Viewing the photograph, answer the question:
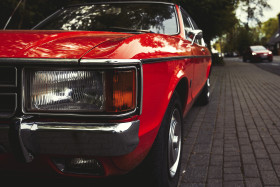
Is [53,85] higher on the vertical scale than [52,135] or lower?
higher

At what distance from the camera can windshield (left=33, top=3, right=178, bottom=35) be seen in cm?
295

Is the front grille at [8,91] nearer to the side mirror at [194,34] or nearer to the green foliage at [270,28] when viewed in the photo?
the side mirror at [194,34]

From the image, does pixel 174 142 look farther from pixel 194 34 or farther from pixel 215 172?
pixel 194 34

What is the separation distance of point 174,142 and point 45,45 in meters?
1.33

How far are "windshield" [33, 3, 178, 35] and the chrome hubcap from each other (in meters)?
0.97

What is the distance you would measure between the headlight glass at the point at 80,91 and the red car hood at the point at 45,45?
3.7 inches

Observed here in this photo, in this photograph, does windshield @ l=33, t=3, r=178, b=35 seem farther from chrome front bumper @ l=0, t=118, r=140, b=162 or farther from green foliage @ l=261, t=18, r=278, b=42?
green foliage @ l=261, t=18, r=278, b=42

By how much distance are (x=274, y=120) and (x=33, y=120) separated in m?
4.01

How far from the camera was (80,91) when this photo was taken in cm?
150

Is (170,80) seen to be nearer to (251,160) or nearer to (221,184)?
(221,184)

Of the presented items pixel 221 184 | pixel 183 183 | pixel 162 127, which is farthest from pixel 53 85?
pixel 221 184

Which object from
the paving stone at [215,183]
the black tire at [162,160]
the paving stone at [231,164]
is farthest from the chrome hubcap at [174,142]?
the paving stone at [231,164]

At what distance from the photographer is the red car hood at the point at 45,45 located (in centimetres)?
148

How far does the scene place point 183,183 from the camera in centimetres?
241
